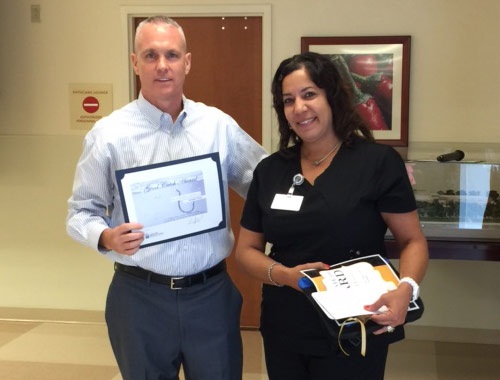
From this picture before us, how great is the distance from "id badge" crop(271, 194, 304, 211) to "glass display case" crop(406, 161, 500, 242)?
1.63m

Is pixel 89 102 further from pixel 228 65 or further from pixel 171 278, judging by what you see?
pixel 171 278

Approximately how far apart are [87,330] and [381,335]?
9.98 ft

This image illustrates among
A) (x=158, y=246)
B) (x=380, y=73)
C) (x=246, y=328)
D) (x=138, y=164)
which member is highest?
(x=380, y=73)

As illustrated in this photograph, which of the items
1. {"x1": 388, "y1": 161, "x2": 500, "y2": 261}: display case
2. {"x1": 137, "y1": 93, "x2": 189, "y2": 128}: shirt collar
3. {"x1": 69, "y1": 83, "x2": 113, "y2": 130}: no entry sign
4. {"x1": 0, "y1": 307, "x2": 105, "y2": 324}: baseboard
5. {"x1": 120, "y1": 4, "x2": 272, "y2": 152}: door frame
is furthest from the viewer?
{"x1": 0, "y1": 307, "x2": 105, "y2": 324}: baseboard

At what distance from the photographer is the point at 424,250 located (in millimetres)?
→ 1712

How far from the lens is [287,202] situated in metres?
1.73

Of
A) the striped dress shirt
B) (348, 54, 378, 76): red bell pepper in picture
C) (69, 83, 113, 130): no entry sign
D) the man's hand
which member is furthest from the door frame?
the man's hand

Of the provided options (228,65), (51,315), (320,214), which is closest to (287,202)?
(320,214)

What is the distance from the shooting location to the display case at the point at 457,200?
3.10 m

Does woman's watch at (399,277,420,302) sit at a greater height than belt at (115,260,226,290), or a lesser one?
greater

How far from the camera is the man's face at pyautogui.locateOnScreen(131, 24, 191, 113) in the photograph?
1.84m

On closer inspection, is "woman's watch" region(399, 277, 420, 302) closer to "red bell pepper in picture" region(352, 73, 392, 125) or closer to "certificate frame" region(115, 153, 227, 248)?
"certificate frame" region(115, 153, 227, 248)

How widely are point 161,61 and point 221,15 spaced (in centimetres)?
222

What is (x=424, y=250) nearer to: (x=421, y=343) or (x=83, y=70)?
(x=421, y=343)
